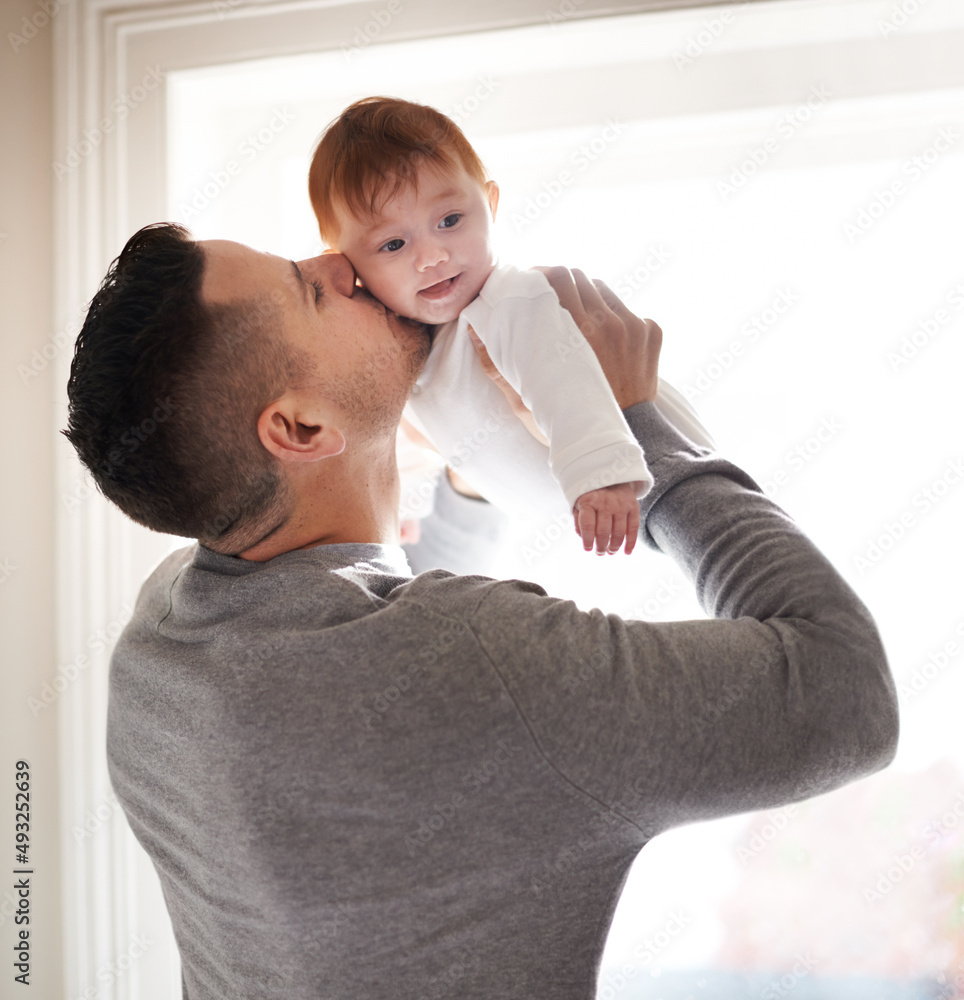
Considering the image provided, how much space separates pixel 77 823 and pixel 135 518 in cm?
85

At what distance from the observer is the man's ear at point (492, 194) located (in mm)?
1182

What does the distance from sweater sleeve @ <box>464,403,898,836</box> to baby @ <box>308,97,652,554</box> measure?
0.20 meters

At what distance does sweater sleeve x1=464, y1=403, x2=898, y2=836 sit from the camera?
0.72 meters

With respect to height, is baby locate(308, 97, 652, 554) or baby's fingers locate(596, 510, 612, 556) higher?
baby locate(308, 97, 652, 554)

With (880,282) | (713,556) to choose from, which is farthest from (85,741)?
(880,282)

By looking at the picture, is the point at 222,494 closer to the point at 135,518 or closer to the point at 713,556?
the point at 135,518

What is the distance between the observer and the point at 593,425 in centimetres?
94
